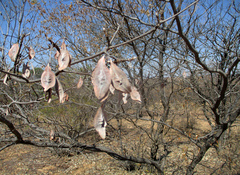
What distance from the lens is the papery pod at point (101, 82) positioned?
0.31 m

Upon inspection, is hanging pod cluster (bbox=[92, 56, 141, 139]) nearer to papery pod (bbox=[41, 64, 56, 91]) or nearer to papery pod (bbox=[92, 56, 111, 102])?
papery pod (bbox=[92, 56, 111, 102])

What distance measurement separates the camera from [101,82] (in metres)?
0.32

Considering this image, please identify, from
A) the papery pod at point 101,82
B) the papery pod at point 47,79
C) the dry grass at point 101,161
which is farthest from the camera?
the dry grass at point 101,161

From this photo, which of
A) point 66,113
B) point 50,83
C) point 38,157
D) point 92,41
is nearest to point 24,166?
point 38,157

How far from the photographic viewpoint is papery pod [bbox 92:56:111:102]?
309 mm

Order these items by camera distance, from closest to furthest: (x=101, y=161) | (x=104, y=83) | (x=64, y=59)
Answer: (x=104, y=83) → (x=64, y=59) → (x=101, y=161)

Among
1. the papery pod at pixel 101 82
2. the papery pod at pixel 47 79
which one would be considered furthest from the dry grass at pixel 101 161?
the papery pod at pixel 101 82

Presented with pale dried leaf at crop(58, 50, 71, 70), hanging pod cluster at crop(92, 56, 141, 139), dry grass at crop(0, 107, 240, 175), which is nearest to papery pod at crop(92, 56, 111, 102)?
hanging pod cluster at crop(92, 56, 141, 139)

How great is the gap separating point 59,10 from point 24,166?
5.02 m

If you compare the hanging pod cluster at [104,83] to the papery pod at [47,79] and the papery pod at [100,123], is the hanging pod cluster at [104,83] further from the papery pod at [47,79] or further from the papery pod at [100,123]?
the papery pod at [47,79]

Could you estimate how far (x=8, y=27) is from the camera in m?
3.58

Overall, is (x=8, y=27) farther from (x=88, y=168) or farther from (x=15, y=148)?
(x=88, y=168)

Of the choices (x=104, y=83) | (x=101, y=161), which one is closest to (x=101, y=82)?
(x=104, y=83)

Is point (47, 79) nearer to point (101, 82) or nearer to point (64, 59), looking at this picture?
point (64, 59)
